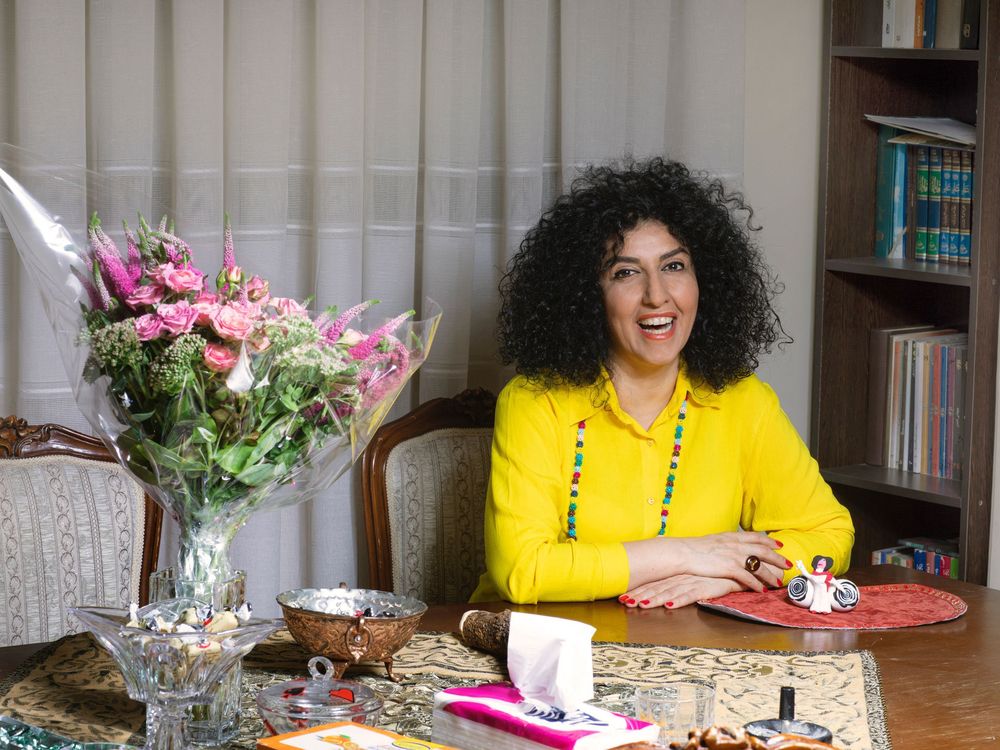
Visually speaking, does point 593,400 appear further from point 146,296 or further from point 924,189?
point 924,189

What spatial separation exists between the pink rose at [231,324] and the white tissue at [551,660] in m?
0.45

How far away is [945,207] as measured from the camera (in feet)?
9.95

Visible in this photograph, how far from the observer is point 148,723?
1.33 meters

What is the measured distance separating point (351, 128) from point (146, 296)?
1242 millimetres

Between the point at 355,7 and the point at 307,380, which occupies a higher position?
the point at 355,7

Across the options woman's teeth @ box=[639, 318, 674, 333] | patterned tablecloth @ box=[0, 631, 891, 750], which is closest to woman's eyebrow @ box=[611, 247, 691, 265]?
woman's teeth @ box=[639, 318, 674, 333]

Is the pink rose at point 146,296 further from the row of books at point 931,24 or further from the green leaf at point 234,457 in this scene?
the row of books at point 931,24

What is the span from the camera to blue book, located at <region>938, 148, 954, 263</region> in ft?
9.91

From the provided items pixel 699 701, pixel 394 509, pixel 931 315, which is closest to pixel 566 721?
pixel 699 701

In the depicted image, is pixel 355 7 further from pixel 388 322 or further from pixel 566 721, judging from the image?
pixel 566 721

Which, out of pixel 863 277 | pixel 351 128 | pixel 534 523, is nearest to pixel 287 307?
pixel 534 523

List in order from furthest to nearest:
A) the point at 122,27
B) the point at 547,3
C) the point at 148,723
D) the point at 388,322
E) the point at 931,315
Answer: the point at 931,315 → the point at 547,3 → the point at 122,27 → the point at 388,322 → the point at 148,723

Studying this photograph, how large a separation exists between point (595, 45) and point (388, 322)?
1514 millimetres

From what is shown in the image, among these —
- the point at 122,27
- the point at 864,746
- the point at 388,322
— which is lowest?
the point at 864,746
